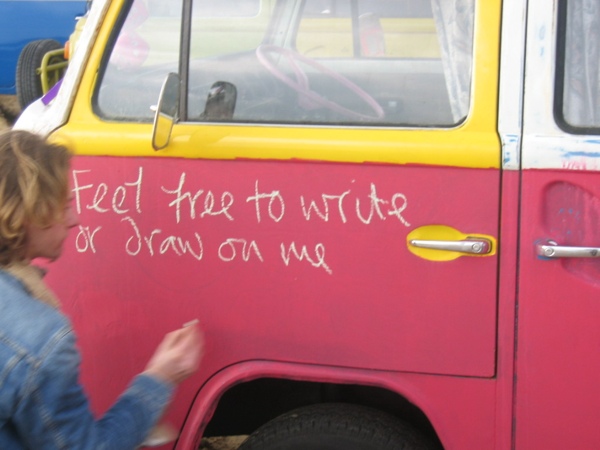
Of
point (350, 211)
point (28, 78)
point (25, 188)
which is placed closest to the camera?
point (25, 188)

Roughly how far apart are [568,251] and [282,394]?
0.94 metres

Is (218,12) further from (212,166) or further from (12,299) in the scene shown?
(12,299)

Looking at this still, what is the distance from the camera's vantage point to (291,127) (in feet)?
6.71

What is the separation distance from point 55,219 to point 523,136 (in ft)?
3.55

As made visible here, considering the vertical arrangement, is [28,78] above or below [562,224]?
above

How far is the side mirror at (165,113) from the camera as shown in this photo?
6.46ft

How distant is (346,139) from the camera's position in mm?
1989

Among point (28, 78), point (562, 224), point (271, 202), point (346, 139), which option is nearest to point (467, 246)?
point (562, 224)

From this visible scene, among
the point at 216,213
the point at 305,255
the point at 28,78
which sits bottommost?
the point at 305,255

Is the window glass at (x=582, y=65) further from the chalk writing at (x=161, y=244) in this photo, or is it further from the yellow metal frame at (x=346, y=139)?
the chalk writing at (x=161, y=244)

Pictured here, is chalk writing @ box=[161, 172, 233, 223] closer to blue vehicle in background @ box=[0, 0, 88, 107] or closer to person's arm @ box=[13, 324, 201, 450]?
person's arm @ box=[13, 324, 201, 450]

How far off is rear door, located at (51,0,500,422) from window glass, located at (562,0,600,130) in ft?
0.58

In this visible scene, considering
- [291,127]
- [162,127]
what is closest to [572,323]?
[291,127]

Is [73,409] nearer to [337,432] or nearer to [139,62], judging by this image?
[337,432]
